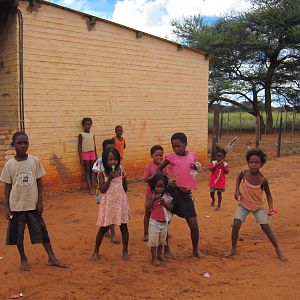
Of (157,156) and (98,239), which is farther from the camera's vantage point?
(157,156)

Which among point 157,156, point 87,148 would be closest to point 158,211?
point 157,156

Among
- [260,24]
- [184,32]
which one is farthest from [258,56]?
[184,32]

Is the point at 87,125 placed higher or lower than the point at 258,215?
higher

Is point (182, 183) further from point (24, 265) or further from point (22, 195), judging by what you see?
point (24, 265)

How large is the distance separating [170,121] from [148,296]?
793cm

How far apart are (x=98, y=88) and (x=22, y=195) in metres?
5.47

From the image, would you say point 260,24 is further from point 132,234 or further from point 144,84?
point 132,234

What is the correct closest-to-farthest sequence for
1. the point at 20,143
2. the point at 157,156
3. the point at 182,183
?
the point at 20,143
the point at 182,183
the point at 157,156

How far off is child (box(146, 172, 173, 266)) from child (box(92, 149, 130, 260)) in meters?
0.33

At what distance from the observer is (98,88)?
369 inches

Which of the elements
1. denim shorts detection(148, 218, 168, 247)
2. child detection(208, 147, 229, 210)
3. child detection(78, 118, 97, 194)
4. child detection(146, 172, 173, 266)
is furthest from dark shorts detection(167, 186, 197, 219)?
child detection(78, 118, 97, 194)

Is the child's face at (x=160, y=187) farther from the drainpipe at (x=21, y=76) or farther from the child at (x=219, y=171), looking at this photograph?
the drainpipe at (x=21, y=76)

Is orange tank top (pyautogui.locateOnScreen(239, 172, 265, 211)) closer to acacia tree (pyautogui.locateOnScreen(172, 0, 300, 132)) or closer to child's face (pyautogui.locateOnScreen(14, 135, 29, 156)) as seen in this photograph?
child's face (pyautogui.locateOnScreen(14, 135, 29, 156))

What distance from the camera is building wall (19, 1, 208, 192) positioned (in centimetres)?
826
